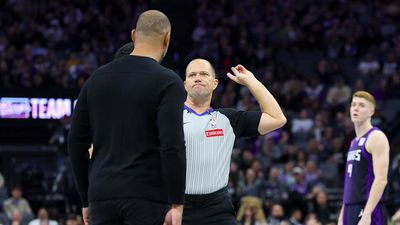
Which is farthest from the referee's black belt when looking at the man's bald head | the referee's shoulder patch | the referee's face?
the man's bald head

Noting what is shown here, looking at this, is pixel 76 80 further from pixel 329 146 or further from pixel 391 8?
pixel 391 8

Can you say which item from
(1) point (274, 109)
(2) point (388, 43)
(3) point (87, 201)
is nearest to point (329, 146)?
(2) point (388, 43)

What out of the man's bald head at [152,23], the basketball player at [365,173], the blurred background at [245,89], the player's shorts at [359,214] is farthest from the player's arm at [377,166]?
the blurred background at [245,89]

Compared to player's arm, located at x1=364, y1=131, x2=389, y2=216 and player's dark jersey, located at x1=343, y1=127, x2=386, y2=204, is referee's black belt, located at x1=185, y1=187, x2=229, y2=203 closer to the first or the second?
player's arm, located at x1=364, y1=131, x2=389, y2=216

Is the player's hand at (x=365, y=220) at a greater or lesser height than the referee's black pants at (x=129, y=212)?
lesser

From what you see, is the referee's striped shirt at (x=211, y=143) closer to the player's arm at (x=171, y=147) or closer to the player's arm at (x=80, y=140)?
the player's arm at (x=80, y=140)

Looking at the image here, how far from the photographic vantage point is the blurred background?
18.1m

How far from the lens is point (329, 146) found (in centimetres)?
2116

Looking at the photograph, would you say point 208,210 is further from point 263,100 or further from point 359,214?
point 359,214

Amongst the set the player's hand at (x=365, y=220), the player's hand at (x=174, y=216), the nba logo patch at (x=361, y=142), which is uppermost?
the nba logo patch at (x=361, y=142)

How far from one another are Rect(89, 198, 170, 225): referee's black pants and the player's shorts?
3909mm

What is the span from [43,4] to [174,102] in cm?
2324

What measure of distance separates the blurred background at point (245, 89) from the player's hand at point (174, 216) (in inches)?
359

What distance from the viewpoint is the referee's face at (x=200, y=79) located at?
7094 mm
